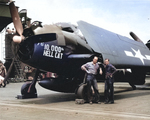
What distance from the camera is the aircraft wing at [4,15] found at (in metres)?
30.0

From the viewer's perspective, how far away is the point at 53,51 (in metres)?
10.1

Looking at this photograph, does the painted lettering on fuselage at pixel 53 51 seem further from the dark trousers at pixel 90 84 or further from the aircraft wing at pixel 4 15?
the aircraft wing at pixel 4 15

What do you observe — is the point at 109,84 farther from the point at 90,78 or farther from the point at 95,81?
the point at 90,78

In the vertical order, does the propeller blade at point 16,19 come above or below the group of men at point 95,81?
above

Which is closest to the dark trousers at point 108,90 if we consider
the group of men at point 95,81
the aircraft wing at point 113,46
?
the group of men at point 95,81

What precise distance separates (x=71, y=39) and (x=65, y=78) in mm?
1910

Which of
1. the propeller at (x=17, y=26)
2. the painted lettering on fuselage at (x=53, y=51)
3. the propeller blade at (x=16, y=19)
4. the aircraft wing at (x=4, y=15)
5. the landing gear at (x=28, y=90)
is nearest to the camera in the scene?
the propeller at (x=17, y=26)

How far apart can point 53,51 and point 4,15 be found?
73.2ft

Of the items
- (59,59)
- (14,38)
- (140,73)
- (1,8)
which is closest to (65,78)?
(59,59)

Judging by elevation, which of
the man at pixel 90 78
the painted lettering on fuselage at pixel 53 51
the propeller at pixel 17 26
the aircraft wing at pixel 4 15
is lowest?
the man at pixel 90 78

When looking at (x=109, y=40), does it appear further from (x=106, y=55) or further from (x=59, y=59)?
(x=59, y=59)

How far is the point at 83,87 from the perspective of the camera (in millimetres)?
9836

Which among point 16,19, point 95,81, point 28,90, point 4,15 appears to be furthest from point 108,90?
point 4,15

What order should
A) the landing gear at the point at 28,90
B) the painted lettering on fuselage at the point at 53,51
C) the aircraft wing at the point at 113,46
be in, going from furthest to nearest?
the landing gear at the point at 28,90
the aircraft wing at the point at 113,46
the painted lettering on fuselage at the point at 53,51
